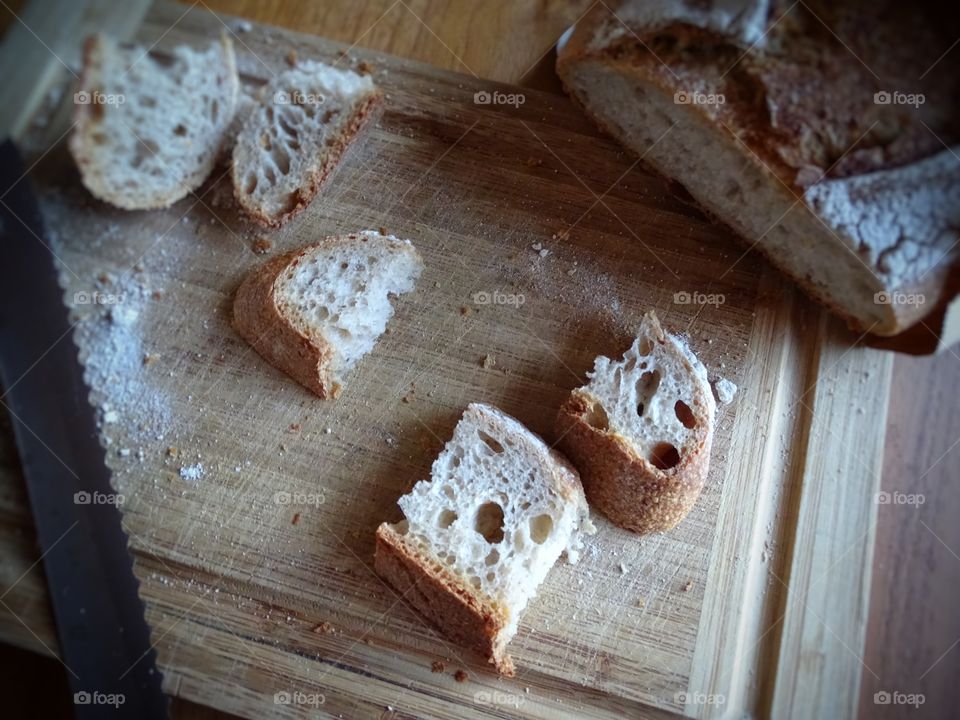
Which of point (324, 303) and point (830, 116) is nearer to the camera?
point (830, 116)

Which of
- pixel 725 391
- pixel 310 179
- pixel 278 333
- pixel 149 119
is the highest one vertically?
pixel 149 119

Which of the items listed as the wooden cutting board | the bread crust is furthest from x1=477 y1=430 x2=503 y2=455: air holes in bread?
the bread crust

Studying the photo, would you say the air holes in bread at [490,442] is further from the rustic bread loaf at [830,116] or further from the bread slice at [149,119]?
the bread slice at [149,119]

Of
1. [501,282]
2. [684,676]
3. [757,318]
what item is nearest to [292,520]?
[501,282]

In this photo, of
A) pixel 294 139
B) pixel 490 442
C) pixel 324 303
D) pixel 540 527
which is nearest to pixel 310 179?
pixel 294 139

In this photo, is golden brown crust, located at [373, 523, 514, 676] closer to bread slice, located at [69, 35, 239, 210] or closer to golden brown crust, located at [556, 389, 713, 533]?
golden brown crust, located at [556, 389, 713, 533]

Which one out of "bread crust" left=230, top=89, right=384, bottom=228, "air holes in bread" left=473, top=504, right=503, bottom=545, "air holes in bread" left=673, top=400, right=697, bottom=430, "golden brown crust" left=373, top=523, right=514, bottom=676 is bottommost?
"golden brown crust" left=373, top=523, right=514, bottom=676

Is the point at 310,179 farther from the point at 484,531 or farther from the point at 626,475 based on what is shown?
the point at 626,475

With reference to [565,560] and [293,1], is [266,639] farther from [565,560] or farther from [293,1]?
[293,1]
